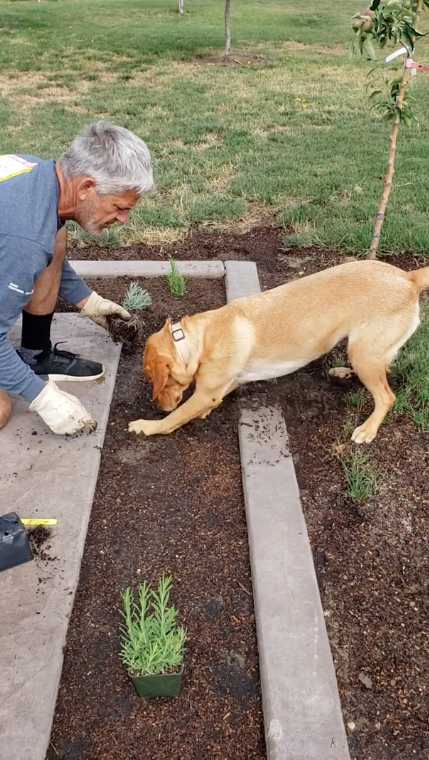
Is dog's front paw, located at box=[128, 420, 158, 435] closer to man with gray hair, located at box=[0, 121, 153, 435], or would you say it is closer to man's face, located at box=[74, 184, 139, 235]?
man with gray hair, located at box=[0, 121, 153, 435]

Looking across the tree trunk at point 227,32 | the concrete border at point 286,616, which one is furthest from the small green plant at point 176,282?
the tree trunk at point 227,32

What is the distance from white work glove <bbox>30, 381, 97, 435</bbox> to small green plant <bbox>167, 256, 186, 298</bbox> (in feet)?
5.40

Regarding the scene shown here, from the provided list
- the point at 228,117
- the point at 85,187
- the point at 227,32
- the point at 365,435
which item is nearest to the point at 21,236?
the point at 85,187

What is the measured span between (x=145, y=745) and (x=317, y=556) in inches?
40.5

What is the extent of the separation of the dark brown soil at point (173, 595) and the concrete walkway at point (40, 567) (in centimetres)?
7

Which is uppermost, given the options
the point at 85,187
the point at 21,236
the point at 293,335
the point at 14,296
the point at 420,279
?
the point at 85,187

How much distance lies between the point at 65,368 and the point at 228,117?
23.8 ft

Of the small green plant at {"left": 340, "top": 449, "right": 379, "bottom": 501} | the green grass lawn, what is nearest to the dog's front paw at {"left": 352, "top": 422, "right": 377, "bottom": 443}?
the small green plant at {"left": 340, "top": 449, "right": 379, "bottom": 501}

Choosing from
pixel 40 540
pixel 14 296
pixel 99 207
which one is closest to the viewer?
pixel 40 540

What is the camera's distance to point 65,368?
143 inches

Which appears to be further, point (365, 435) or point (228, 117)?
point (228, 117)

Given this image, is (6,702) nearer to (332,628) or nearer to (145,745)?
(145,745)

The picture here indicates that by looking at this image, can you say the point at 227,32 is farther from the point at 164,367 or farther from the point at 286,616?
the point at 286,616

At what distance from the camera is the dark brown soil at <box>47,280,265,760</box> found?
2016mm
